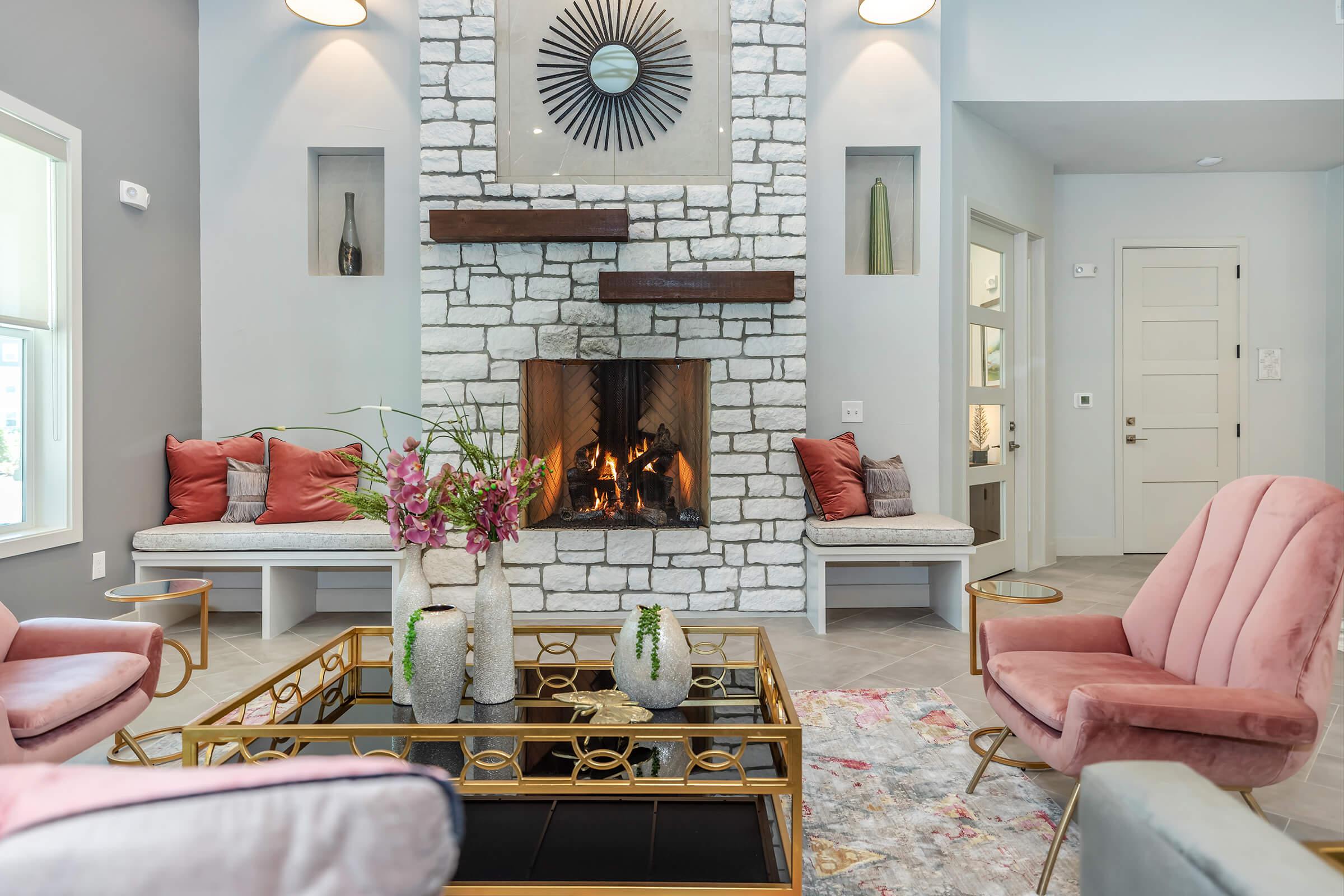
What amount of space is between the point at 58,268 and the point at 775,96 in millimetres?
3413

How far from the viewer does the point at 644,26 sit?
4.18 m

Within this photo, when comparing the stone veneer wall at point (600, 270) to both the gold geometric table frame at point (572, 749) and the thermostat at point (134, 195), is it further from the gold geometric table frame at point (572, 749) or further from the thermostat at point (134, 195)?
the gold geometric table frame at point (572, 749)

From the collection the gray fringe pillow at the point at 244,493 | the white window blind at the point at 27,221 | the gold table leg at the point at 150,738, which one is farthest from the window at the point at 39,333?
the gold table leg at the point at 150,738

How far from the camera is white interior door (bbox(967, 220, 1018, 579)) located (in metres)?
4.78

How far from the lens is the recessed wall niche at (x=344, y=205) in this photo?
178 inches

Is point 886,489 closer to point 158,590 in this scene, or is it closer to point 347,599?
point 347,599

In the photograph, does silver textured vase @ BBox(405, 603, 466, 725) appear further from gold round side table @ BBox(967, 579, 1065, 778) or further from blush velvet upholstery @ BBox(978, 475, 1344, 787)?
gold round side table @ BBox(967, 579, 1065, 778)

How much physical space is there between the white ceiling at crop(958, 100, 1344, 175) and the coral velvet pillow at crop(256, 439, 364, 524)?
4.13 metres

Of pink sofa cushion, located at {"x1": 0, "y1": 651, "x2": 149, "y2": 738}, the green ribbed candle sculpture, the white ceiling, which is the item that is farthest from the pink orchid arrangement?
the white ceiling

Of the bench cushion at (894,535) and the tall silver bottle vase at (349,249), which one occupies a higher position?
the tall silver bottle vase at (349,249)

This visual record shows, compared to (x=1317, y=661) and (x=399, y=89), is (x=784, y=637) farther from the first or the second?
(x=399, y=89)

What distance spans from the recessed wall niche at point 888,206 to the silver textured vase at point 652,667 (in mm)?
3256

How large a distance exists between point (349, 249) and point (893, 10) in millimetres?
3246

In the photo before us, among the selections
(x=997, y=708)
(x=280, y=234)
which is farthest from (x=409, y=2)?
(x=997, y=708)
